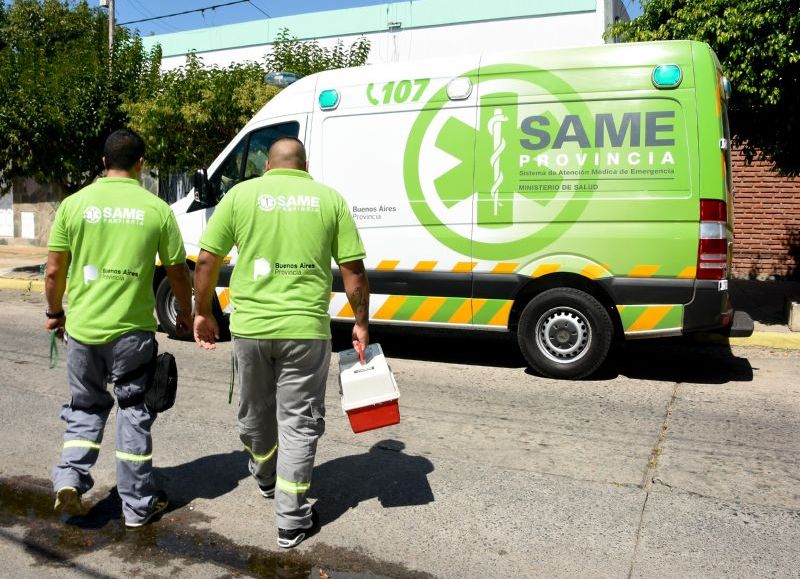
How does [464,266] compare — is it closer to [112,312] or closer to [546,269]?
[546,269]

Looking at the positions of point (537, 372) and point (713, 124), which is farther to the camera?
point (537, 372)

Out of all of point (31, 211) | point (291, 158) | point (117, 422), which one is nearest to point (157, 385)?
point (117, 422)

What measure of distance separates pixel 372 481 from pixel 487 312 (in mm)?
3043

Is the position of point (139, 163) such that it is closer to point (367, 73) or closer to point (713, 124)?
point (367, 73)

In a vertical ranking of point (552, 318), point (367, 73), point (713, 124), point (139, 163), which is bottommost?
point (552, 318)

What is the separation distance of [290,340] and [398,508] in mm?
1191

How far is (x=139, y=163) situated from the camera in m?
3.99

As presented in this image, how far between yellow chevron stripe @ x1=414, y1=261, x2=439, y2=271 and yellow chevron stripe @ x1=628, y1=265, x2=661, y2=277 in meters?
1.75

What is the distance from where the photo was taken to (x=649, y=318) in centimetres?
677

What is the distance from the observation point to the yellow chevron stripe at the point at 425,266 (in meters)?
7.36

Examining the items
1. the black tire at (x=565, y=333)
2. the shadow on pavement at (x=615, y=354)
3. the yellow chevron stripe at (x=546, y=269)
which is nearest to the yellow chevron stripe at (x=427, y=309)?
the shadow on pavement at (x=615, y=354)

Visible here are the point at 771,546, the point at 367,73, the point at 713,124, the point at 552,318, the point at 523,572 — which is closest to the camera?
the point at 523,572

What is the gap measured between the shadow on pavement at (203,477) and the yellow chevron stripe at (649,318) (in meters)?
3.61

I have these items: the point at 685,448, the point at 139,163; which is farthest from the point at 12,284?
the point at 685,448
